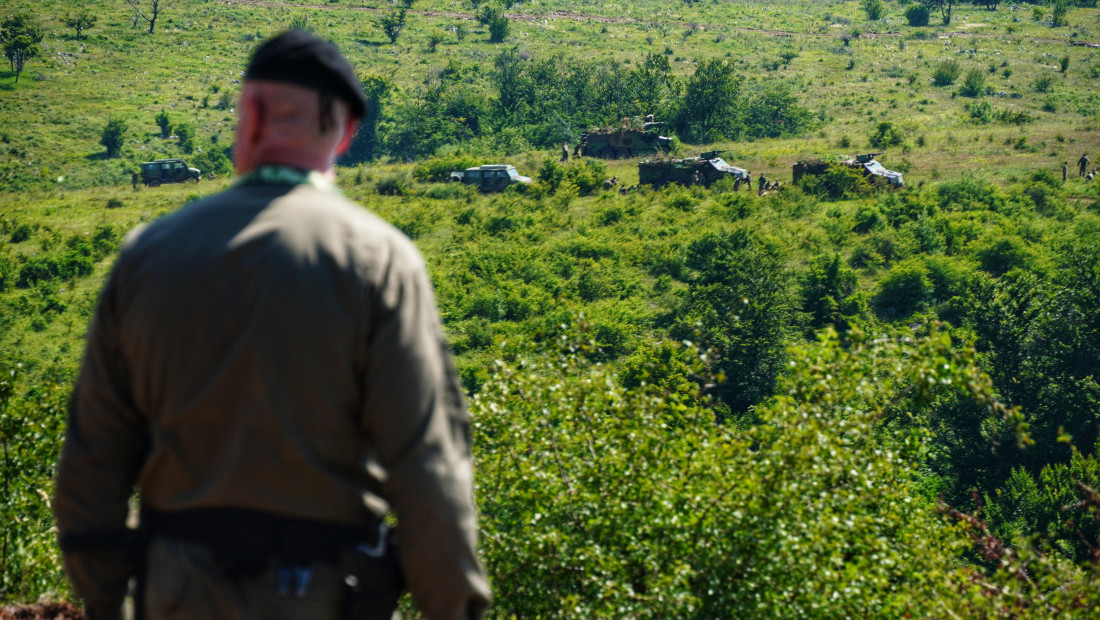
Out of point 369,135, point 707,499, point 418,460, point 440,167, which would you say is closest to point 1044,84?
point 440,167

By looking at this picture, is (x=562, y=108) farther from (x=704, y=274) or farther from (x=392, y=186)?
(x=704, y=274)

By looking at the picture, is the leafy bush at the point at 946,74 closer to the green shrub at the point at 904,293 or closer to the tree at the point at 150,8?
the green shrub at the point at 904,293

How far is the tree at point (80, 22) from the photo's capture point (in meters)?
74.2

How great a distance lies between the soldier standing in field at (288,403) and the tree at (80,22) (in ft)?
263

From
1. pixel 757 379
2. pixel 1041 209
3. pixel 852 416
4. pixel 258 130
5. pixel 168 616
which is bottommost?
pixel 757 379

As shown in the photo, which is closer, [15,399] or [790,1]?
[15,399]

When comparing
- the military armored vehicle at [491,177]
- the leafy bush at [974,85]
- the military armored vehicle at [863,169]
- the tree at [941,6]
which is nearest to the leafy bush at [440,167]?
the military armored vehicle at [491,177]

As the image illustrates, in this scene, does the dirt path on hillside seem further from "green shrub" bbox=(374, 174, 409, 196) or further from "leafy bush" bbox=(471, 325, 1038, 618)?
"leafy bush" bbox=(471, 325, 1038, 618)

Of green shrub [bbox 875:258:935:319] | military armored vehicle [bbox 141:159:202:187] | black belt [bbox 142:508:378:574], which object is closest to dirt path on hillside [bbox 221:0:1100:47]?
military armored vehicle [bbox 141:159:202:187]

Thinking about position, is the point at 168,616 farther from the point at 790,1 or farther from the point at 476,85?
the point at 790,1

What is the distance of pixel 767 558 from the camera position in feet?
21.3

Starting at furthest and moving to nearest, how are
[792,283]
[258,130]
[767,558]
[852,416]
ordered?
1. [792,283]
2. [852,416]
3. [767,558]
4. [258,130]

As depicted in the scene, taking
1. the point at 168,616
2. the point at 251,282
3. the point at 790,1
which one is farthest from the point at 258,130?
the point at 790,1

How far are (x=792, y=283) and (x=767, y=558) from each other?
2830cm
